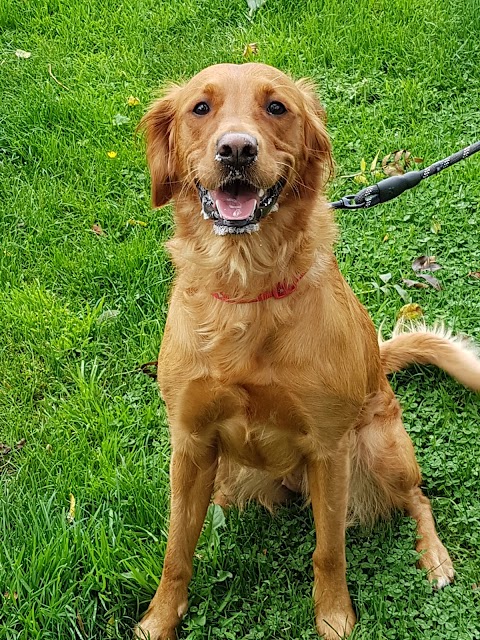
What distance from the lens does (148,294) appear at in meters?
4.10

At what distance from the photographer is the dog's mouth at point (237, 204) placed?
230 centimetres

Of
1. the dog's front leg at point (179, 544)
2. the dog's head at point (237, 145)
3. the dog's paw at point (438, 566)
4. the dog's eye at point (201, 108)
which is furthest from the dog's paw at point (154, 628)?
the dog's eye at point (201, 108)

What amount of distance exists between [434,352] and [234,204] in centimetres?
158

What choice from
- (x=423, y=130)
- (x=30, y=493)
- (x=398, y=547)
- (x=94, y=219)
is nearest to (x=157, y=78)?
(x=94, y=219)

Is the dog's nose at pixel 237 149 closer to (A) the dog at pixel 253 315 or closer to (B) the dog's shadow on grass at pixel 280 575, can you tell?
(A) the dog at pixel 253 315

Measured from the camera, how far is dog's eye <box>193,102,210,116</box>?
250cm

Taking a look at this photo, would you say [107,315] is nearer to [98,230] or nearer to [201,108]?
[98,230]

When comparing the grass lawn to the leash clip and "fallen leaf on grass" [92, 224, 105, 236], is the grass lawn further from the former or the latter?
the leash clip

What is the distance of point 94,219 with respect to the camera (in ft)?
15.0

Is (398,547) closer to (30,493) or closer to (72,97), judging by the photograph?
(30,493)

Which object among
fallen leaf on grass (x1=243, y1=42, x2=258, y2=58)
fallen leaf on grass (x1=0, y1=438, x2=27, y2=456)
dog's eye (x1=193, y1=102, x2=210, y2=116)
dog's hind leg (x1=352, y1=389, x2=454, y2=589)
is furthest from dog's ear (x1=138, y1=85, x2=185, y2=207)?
fallen leaf on grass (x1=243, y1=42, x2=258, y2=58)

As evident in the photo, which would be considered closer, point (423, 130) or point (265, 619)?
point (265, 619)

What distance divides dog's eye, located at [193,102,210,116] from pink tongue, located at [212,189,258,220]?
0.30 meters

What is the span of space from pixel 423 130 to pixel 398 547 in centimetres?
286
